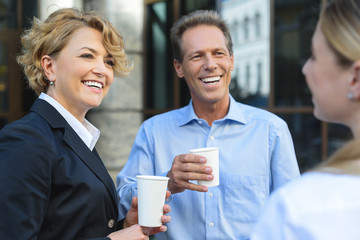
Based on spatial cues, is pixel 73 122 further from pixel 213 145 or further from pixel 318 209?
pixel 318 209

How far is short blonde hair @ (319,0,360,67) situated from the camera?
1080 millimetres

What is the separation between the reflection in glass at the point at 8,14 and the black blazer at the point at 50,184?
17.7ft

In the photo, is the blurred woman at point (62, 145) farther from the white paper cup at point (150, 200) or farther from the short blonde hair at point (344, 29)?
the short blonde hair at point (344, 29)

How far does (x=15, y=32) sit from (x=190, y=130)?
5235 millimetres

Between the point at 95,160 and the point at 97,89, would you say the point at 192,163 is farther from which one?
the point at 97,89

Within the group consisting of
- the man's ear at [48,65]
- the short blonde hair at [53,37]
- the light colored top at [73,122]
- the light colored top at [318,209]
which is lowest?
the light colored top at [318,209]

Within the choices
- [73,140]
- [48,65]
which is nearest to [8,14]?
[48,65]

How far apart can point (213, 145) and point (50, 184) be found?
994 mm

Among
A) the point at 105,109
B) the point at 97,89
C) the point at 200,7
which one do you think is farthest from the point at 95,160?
the point at 200,7

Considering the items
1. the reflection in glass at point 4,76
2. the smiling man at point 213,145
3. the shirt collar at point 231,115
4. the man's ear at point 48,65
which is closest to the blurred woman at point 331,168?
the smiling man at point 213,145

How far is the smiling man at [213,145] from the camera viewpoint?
217 centimetres

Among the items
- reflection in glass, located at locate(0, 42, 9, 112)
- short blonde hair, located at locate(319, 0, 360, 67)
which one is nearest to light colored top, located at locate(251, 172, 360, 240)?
short blonde hair, located at locate(319, 0, 360, 67)

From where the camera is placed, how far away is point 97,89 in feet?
6.68

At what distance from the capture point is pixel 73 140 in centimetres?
181
